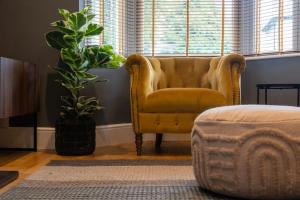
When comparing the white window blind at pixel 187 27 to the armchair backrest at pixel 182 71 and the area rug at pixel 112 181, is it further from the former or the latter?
the area rug at pixel 112 181

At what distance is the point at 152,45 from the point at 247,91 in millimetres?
997

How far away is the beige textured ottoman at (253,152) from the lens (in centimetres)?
139

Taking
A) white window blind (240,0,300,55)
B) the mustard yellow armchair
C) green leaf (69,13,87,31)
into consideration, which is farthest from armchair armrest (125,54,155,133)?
white window blind (240,0,300,55)

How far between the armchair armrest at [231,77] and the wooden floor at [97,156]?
52cm

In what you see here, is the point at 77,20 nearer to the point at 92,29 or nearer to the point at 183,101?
the point at 92,29

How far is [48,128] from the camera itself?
121 inches

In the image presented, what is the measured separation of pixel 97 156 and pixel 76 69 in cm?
63

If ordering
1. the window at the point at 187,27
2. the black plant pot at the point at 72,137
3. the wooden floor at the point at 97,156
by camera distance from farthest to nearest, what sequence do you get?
the window at the point at 187,27
the black plant pot at the point at 72,137
the wooden floor at the point at 97,156

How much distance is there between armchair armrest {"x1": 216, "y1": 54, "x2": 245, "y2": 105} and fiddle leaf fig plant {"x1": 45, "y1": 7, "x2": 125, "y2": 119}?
30.2 inches

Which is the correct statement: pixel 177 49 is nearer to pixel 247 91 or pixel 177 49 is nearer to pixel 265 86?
pixel 247 91

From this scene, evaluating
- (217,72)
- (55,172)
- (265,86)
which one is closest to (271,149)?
(55,172)

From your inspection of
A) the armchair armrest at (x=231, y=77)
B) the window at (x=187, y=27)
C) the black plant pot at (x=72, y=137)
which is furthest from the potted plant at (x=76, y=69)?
the window at (x=187, y=27)

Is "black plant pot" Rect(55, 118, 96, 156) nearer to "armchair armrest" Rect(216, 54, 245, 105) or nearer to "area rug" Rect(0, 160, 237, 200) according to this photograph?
"area rug" Rect(0, 160, 237, 200)

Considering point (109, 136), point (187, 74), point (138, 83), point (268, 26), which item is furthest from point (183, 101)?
point (268, 26)
